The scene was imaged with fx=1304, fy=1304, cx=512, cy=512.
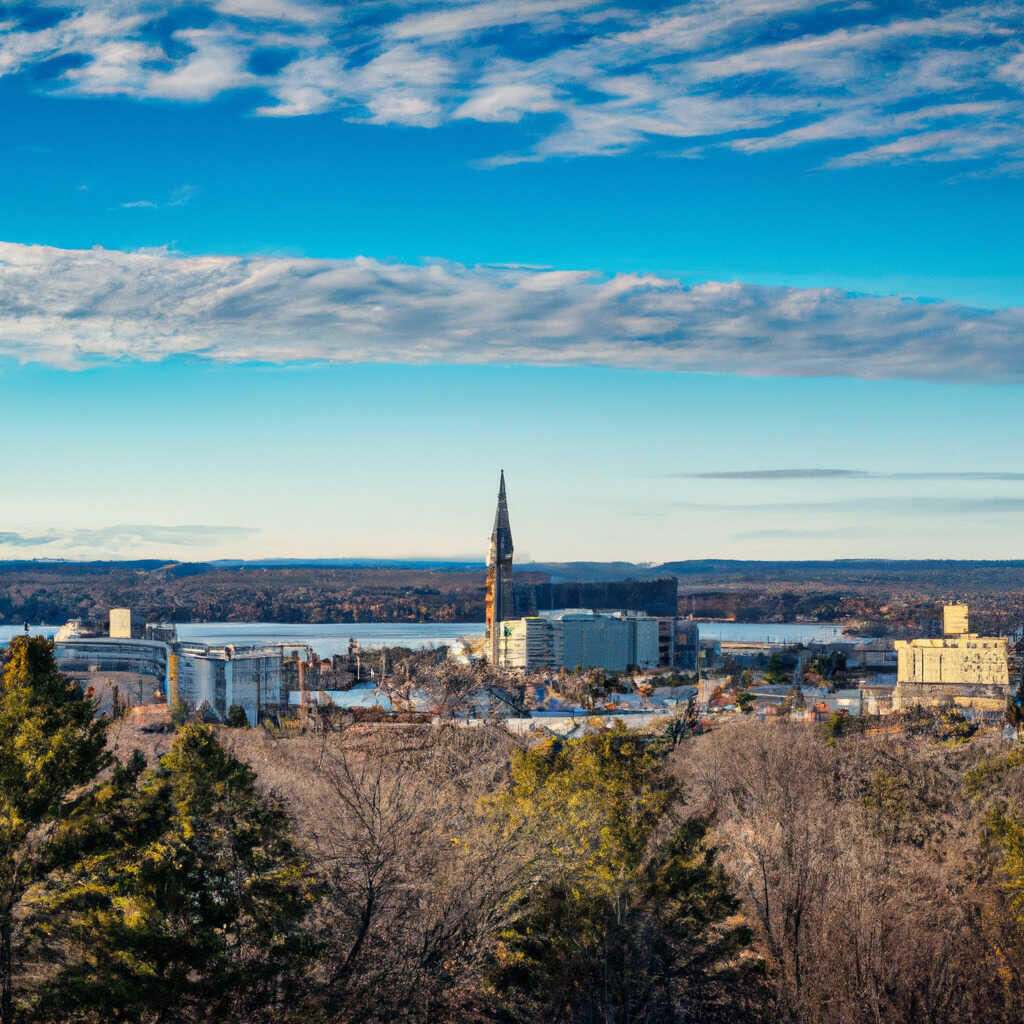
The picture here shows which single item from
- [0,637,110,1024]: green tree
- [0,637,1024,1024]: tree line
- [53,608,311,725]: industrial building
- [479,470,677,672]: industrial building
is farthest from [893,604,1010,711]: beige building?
[0,637,110,1024]: green tree

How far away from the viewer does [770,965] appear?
2131 centimetres

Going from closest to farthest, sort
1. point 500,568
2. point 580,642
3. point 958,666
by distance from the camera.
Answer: point 958,666 → point 580,642 → point 500,568

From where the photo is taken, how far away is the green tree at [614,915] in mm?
19625

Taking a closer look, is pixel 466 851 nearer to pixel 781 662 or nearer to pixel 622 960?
pixel 622 960

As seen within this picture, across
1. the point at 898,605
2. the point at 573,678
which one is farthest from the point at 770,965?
the point at 898,605

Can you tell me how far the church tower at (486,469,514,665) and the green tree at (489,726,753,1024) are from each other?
101096 mm

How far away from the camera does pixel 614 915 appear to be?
20.4 metres

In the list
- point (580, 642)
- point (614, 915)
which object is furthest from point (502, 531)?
point (614, 915)

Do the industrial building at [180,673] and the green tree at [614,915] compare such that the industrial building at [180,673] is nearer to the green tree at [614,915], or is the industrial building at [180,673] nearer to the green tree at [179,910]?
the green tree at [614,915]

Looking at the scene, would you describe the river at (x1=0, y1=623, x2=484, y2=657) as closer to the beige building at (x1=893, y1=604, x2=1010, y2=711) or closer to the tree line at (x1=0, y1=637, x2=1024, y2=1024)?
the beige building at (x1=893, y1=604, x2=1010, y2=711)

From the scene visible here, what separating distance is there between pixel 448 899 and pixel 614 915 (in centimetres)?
308

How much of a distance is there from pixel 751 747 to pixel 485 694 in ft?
60.4

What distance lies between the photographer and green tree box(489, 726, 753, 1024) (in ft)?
64.4

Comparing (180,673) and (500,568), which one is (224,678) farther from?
(500,568)
